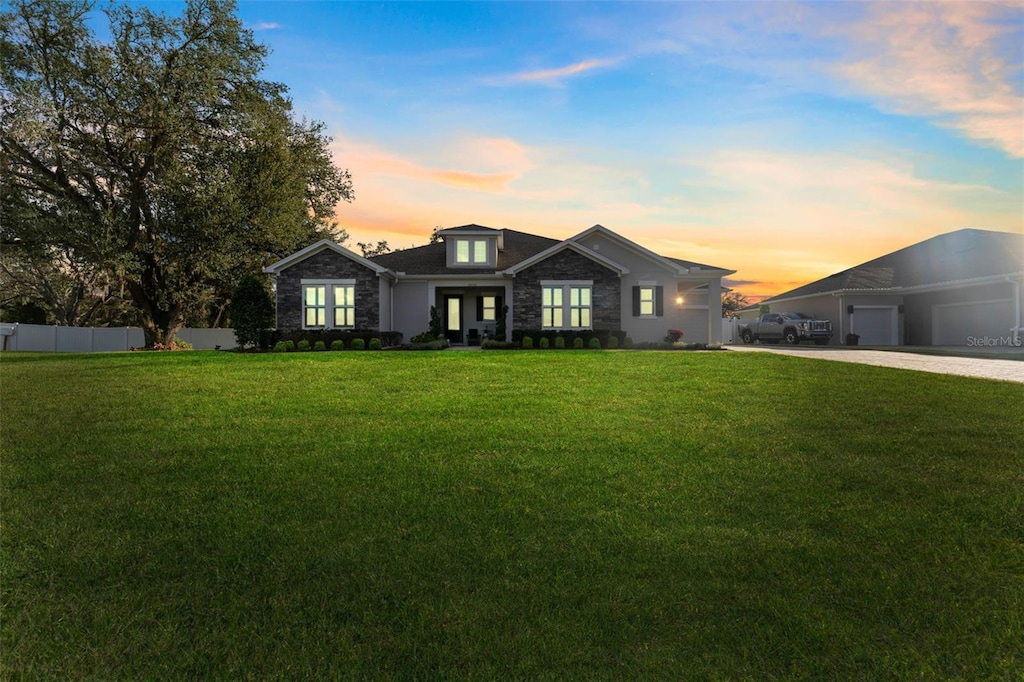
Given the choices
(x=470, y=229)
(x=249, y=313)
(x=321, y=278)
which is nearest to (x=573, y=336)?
(x=470, y=229)

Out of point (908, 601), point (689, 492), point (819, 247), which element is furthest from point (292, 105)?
point (908, 601)

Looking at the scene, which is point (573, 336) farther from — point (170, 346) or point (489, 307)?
point (170, 346)

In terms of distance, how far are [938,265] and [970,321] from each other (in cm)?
420

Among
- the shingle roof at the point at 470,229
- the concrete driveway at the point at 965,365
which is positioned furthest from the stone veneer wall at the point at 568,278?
the concrete driveway at the point at 965,365

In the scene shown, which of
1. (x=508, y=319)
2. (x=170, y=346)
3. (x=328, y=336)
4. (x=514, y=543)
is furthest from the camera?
(x=170, y=346)

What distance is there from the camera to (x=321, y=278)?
22.8 m

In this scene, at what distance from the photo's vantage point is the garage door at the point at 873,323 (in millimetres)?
28781

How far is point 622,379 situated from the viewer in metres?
11.6

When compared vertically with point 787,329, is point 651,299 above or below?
above

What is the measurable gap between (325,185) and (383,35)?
68.1 ft

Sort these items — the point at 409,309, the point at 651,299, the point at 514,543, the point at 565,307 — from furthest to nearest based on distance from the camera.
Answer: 1. the point at 409,309
2. the point at 651,299
3. the point at 565,307
4. the point at 514,543

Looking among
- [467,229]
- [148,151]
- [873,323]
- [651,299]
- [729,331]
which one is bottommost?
[729,331]

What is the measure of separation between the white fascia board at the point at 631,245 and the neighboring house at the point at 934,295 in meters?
10.6

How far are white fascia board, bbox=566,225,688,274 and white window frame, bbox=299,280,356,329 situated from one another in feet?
30.2
